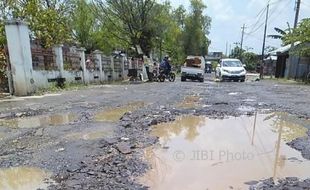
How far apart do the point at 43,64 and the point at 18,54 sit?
2049 millimetres

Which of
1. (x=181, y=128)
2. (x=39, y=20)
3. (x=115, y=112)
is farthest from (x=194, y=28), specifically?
(x=181, y=128)

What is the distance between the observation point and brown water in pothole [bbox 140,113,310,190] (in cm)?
350

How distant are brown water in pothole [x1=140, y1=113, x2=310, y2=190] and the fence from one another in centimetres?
699

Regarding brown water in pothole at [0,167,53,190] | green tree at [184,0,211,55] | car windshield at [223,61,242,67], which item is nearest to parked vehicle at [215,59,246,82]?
car windshield at [223,61,242,67]

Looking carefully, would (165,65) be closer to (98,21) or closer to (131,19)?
(131,19)

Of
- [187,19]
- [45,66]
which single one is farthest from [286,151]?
[187,19]

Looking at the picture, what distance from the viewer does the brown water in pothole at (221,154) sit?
3.50m

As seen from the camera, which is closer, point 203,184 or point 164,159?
point 203,184

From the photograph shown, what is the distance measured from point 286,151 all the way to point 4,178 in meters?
3.72

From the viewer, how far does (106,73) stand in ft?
69.2

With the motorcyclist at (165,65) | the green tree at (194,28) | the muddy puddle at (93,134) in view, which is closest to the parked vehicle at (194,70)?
the motorcyclist at (165,65)

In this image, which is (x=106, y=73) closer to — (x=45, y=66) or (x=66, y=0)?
(x=66, y=0)

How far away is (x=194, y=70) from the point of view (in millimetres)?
21578

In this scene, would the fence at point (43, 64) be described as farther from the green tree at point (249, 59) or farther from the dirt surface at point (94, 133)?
the green tree at point (249, 59)
